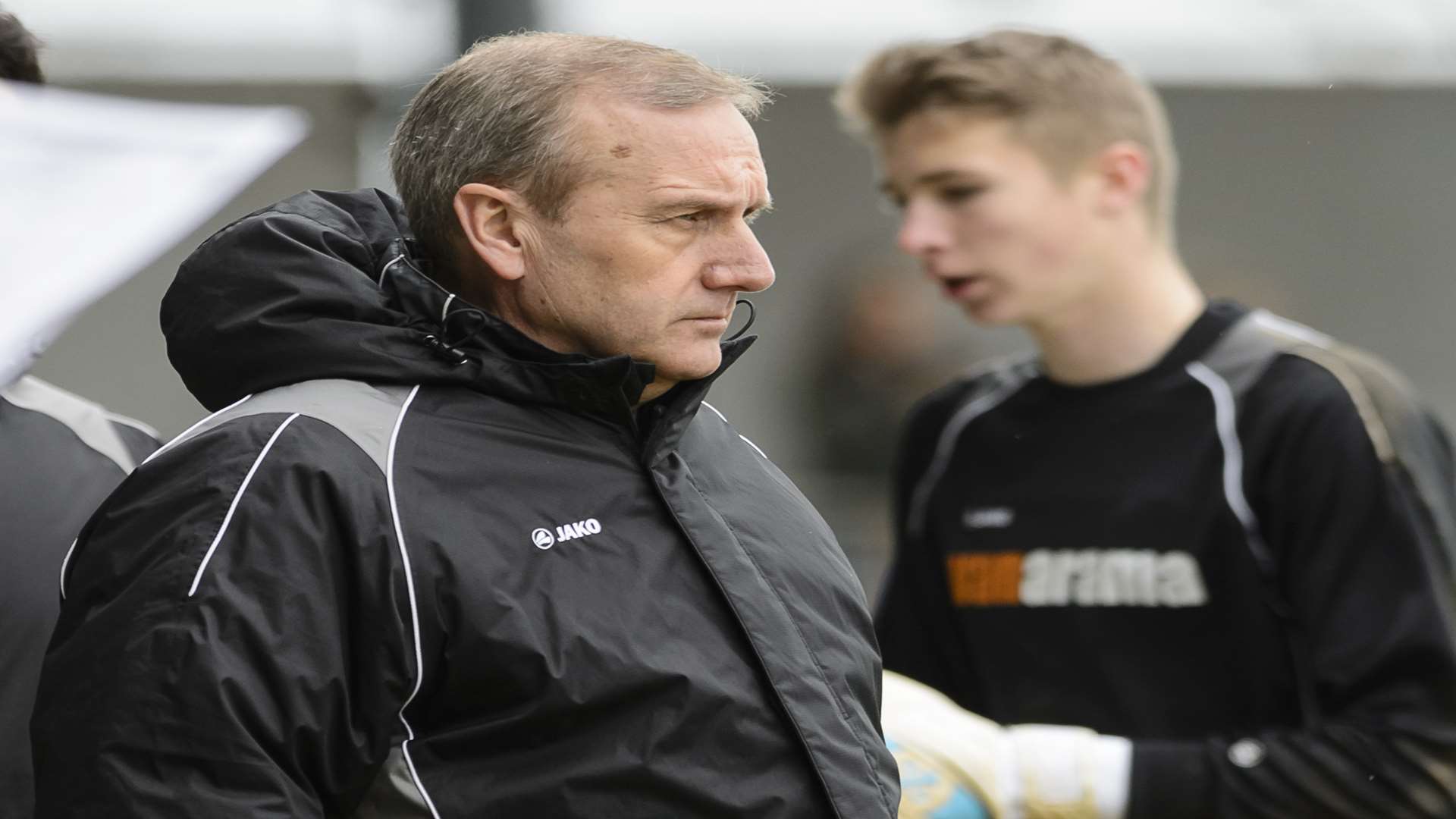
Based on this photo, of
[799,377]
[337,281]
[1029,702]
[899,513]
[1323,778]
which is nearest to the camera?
[337,281]

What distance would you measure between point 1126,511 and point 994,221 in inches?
24.0

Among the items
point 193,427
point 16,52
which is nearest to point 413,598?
point 193,427

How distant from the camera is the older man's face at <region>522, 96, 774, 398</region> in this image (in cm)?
205

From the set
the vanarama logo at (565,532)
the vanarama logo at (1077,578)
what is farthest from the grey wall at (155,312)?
the vanarama logo at (565,532)

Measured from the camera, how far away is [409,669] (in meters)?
1.81

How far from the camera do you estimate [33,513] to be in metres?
2.30

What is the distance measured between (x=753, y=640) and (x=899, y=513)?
1885 mm

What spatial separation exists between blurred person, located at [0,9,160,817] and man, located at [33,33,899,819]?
0.43m

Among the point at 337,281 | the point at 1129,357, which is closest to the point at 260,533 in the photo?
the point at 337,281

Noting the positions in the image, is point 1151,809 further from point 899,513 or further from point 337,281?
point 337,281

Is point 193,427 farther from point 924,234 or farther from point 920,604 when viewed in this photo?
point 920,604

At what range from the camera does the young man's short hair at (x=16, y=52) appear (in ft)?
8.05

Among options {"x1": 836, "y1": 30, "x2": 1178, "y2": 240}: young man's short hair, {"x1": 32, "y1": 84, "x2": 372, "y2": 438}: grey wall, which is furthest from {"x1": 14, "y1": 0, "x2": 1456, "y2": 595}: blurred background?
{"x1": 836, "y1": 30, "x2": 1178, "y2": 240}: young man's short hair

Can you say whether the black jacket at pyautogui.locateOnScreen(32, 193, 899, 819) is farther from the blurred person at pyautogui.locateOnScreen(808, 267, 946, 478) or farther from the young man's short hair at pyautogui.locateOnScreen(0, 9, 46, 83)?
the blurred person at pyautogui.locateOnScreen(808, 267, 946, 478)
